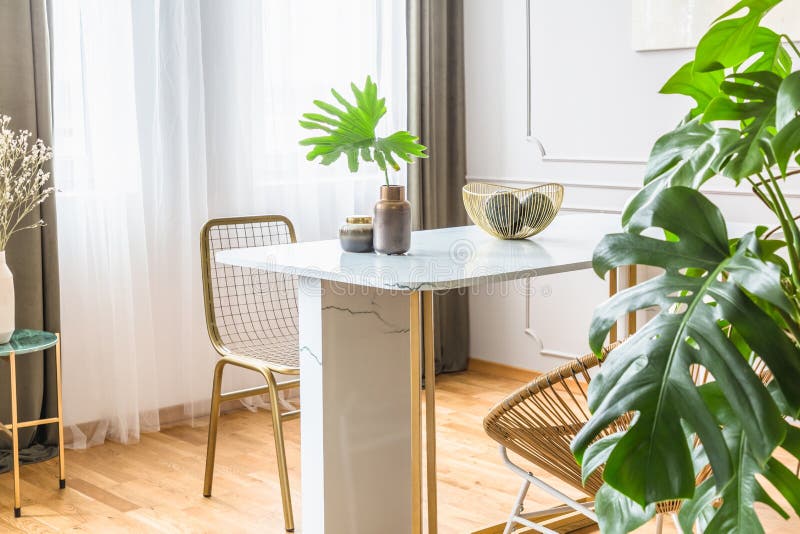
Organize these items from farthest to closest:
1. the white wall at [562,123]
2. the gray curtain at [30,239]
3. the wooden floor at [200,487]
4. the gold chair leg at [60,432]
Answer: the white wall at [562,123]
the gray curtain at [30,239]
the gold chair leg at [60,432]
the wooden floor at [200,487]

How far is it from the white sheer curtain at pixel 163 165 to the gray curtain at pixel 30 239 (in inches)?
6.5

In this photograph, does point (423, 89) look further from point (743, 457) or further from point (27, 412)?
point (743, 457)

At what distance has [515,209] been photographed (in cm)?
284

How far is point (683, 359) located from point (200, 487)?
7.73 ft

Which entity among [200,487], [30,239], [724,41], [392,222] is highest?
[724,41]

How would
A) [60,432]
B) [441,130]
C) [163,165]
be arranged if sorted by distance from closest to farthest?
1. [60,432]
2. [163,165]
3. [441,130]

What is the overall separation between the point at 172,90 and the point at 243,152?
0.39 m

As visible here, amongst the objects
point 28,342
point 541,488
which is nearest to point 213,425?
point 28,342

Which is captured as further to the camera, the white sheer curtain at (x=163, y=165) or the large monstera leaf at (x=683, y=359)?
the white sheer curtain at (x=163, y=165)

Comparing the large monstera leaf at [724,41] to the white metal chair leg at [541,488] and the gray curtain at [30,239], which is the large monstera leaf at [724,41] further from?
the gray curtain at [30,239]

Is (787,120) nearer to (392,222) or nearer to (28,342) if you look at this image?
(392,222)

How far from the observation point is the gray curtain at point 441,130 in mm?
4582

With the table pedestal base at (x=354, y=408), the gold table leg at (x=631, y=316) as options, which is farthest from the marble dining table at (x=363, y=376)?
the gold table leg at (x=631, y=316)

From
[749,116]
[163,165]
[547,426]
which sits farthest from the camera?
[163,165]
